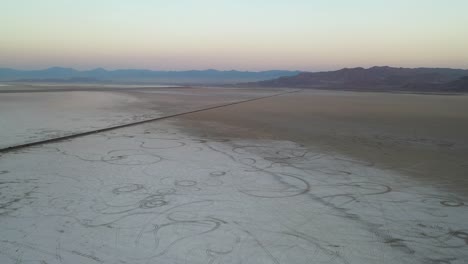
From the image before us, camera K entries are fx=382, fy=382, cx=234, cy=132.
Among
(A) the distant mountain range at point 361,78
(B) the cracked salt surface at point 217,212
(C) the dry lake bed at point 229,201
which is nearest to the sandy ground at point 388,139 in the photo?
(C) the dry lake bed at point 229,201

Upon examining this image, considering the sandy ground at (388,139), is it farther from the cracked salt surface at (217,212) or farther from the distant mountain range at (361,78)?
the distant mountain range at (361,78)

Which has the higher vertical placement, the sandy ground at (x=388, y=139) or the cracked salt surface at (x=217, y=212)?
the cracked salt surface at (x=217, y=212)

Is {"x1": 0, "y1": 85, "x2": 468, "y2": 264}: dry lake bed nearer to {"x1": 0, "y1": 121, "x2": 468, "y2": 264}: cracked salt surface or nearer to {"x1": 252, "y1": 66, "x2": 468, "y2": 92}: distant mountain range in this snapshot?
{"x1": 0, "y1": 121, "x2": 468, "y2": 264}: cracked salt surface

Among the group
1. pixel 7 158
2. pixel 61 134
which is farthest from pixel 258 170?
pixel 61 134

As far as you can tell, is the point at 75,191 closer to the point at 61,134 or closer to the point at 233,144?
the point at 233,144

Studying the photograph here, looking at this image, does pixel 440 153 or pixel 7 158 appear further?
pixel 440 153
